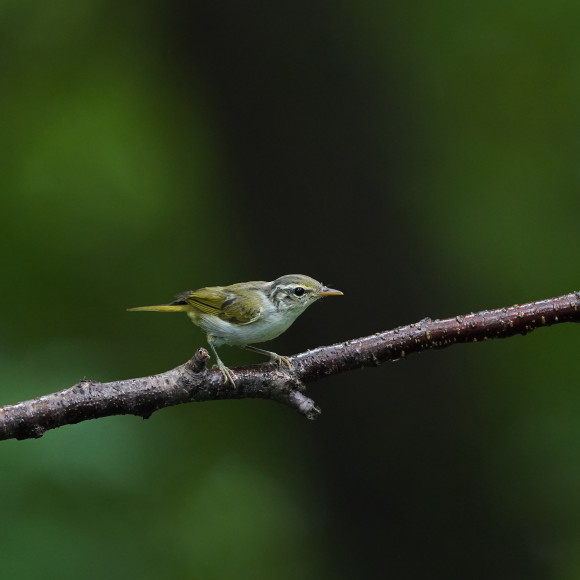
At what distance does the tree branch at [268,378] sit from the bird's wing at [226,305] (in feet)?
4.44

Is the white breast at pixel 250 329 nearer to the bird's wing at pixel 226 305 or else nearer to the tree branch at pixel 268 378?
the bird's wing at pixel 226 305

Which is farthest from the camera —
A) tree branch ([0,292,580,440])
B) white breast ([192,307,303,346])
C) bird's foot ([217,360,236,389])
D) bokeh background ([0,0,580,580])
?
bokeh background ([0,0,580,580])

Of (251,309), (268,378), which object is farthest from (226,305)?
(268,378)

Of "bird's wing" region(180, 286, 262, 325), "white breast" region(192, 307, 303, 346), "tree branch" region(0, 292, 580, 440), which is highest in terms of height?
"bird's wing" region(180, 286, 262, 325)

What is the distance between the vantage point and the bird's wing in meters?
4.59

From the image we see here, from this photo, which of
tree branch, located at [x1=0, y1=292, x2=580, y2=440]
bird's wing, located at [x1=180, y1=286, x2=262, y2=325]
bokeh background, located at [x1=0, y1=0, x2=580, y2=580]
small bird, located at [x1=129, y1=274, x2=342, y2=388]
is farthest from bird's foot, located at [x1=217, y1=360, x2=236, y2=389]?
bokeh background, located at [x1=0, y1=0, x2=580, y2=580]

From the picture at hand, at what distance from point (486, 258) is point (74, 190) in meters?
4.06

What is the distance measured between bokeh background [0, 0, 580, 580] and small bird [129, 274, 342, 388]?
124cm

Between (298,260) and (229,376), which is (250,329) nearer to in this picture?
(229,376)

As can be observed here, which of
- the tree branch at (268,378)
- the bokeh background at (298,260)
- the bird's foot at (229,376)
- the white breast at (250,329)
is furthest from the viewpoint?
the bokeh background at (298,260)

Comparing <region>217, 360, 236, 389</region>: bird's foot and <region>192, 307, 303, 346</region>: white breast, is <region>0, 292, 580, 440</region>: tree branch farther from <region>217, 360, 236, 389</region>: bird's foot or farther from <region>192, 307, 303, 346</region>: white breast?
<region>192, 307, 303, 346</region>: white breast

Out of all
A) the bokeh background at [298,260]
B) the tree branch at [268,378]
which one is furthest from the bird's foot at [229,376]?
the bokeh background at [298,260]

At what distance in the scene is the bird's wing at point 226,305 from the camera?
15.1 ft

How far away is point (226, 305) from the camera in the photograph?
465cm
